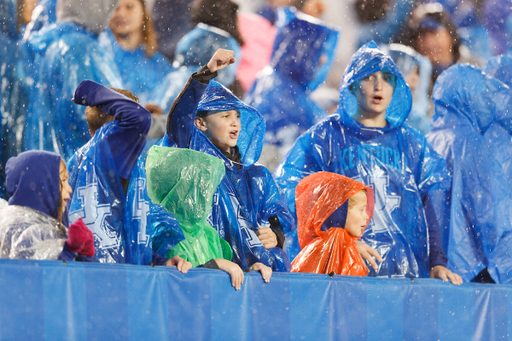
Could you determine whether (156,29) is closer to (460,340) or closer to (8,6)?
(8,6)

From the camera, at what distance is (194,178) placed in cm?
271

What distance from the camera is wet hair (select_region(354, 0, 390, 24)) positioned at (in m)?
7.05

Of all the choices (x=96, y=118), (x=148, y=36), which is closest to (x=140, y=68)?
(x=148, y=36)

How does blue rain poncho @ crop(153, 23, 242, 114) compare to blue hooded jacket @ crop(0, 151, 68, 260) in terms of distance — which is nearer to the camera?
blue hooded jacket @ crop(0, 151, 68, 260)

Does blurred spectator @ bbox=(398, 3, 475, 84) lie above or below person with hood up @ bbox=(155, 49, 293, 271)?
above

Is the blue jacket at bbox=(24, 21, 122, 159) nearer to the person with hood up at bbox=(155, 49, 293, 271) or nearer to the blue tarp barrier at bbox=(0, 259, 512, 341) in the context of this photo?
the person with hood up at bbox=(155, 49, 293, 271)

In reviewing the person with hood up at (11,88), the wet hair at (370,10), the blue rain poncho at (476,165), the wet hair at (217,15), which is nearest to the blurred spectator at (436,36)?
the wet hair at (370,10)

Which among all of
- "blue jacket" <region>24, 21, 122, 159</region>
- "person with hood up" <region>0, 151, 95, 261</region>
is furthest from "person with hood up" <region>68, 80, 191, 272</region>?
"blue jacket" <region>24, 21, 122, 159</region>

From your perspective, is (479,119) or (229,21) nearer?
(479,119)

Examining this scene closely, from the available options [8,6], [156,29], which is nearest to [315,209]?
[8,6]

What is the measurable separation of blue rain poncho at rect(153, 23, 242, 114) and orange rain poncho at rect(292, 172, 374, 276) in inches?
93.6

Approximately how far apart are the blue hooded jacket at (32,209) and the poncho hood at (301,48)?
3430 mm

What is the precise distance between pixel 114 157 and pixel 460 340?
65.3 inches

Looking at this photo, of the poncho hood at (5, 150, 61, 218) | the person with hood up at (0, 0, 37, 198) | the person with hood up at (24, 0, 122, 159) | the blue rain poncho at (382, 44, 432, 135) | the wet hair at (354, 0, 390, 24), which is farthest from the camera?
the wet hair at (354, 0, 390, 24)
